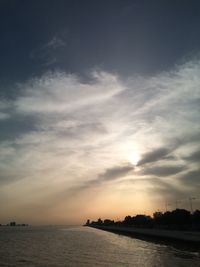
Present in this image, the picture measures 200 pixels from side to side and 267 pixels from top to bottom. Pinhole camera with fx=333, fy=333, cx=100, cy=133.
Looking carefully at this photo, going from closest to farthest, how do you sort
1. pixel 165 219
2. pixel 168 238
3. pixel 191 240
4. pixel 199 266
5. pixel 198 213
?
pixel 199 266 → pixel 191 240 → pixel 168 238 → pixel 198 213 → pixel 165 219

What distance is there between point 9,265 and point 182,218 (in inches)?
4947

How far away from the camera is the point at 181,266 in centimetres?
3919

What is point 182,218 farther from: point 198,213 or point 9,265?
point 9,265

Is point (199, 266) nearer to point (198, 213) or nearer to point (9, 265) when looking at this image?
point (9, 265)

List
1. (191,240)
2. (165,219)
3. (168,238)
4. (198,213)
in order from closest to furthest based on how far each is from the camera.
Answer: (191,240) < (168,238) < (198,213) < (165,219)

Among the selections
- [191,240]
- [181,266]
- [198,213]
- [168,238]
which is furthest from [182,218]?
[181,266]

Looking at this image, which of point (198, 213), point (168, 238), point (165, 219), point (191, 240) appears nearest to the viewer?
point (191, 240)

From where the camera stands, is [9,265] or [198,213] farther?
[198,213]

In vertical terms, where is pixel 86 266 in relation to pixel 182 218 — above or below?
below

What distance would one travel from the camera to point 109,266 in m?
38.9

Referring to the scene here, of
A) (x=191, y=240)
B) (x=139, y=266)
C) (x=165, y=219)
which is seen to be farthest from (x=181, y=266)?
(x=165, y=219)

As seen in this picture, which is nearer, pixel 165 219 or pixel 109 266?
pixel 109 266

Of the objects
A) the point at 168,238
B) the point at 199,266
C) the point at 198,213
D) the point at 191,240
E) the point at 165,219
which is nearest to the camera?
the point at 199,266

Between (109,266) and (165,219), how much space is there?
5497 inches
